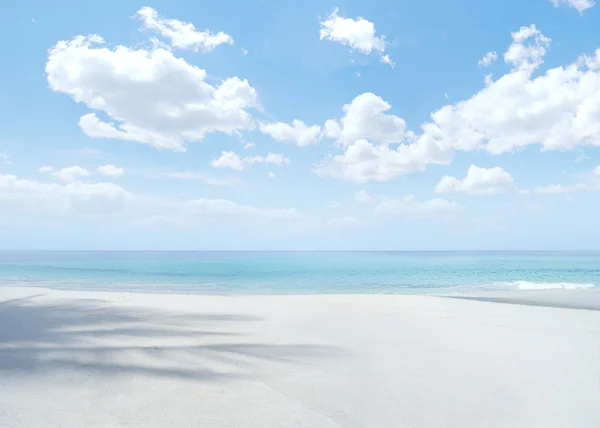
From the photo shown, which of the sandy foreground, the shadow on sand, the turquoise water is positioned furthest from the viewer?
the turquoise water

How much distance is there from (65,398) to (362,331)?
6.90 metres

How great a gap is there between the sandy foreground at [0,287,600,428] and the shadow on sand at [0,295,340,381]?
3 centimetres

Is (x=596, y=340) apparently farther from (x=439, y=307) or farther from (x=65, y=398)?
(x=65, y=398)

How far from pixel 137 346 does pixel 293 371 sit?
11.1ft

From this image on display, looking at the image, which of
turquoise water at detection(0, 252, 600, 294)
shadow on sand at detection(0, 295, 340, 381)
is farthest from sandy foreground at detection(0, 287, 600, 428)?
turquoise water at detection(0, 252, 600, 294)

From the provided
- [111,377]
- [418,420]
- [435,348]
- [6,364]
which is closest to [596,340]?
[435,348]

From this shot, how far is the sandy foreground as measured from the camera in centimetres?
497

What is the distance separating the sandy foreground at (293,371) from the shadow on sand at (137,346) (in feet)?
0.11

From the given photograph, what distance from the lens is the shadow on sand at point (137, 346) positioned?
672cm

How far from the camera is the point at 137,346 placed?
8219 millimetres

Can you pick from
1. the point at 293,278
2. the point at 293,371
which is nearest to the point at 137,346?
the point at 293,371

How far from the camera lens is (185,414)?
16.0 ft

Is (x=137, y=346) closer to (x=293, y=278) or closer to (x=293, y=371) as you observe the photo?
(x=293, y=371)

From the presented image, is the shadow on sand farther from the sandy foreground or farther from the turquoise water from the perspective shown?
the turquoise water
